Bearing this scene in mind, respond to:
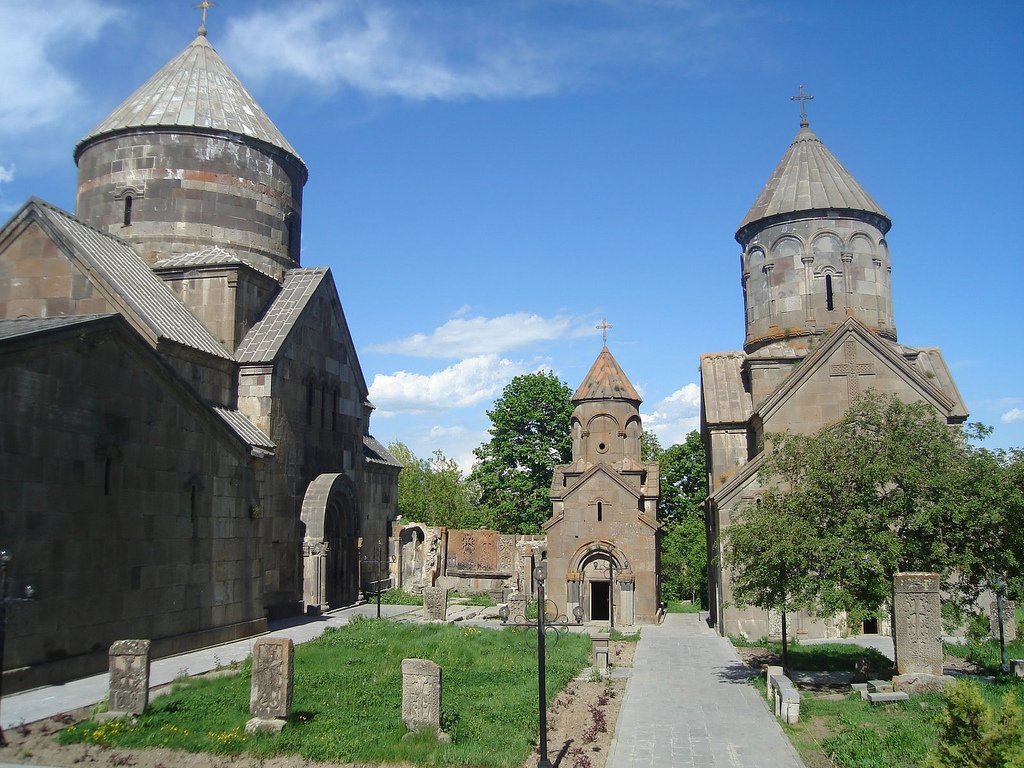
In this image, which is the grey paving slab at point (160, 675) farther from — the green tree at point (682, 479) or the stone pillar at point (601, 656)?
the green tree at point (682, 479)

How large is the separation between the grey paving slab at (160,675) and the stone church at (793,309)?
28.6ft

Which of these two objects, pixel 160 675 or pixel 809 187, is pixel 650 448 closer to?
pixel 809 187

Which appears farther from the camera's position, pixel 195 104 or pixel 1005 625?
pixel 195 104

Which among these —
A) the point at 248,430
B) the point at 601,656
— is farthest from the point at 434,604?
the point at 601,656

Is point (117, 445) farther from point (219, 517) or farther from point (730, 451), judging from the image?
point (730, 451)

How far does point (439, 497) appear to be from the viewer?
4378 cm

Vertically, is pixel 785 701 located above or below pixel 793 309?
below

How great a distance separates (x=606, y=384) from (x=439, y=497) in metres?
22.3

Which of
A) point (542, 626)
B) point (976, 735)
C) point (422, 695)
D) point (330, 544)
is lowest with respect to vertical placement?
point (422, 695)

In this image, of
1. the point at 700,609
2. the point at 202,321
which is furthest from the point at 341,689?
the point at 700,609

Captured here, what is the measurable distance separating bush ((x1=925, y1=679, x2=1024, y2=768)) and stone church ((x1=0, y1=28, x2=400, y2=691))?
29.9 feet

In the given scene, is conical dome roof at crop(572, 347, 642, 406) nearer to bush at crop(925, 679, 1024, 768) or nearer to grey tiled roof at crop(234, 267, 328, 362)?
grey tiled roof at crop(234, 267, 328, 362)

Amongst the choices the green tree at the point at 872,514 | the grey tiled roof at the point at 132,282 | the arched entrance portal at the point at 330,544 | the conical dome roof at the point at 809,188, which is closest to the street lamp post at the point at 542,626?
the green tree at the point at 872,514

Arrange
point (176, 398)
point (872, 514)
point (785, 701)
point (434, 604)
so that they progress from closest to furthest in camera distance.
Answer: point (785, 701)
point (872, 514)
point (176, 398)
point (434, 604)
